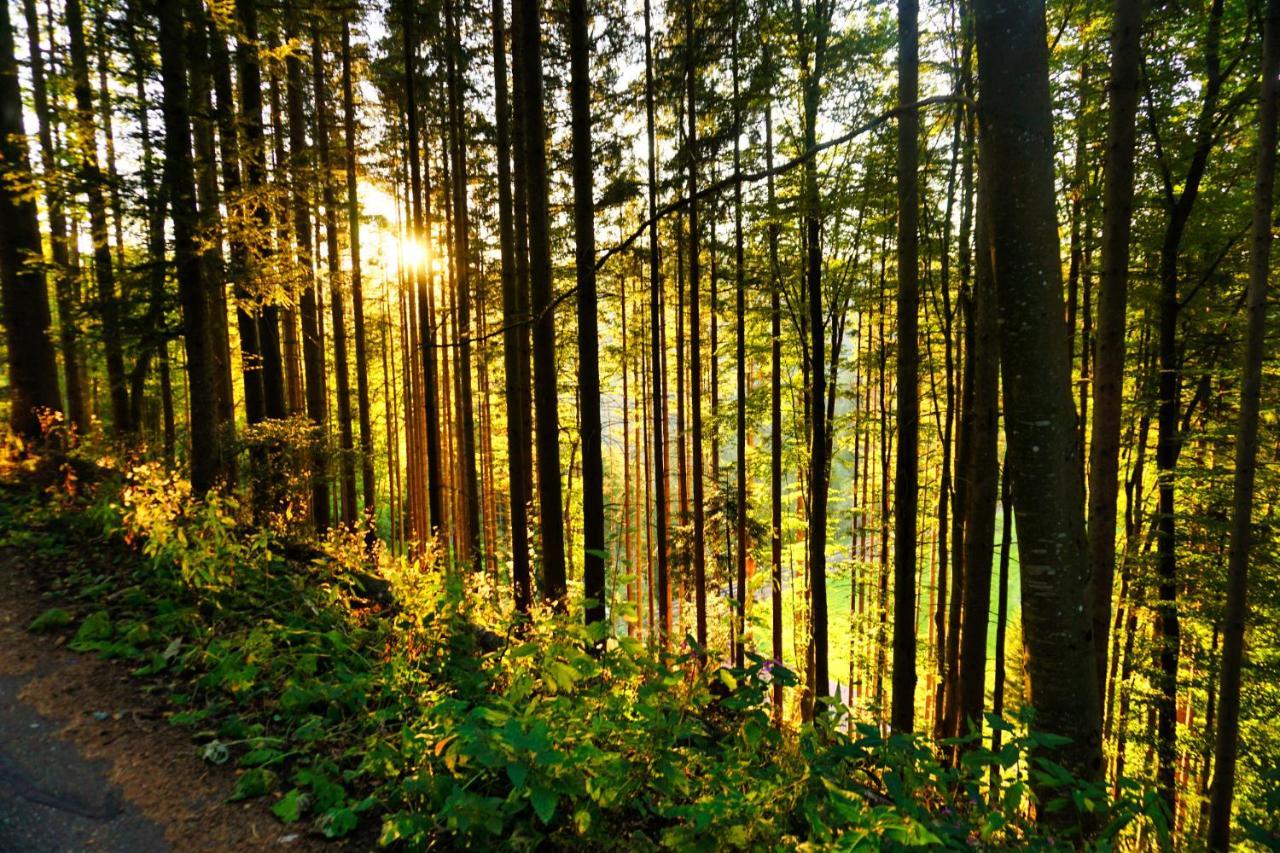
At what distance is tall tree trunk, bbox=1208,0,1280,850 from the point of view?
153 inches

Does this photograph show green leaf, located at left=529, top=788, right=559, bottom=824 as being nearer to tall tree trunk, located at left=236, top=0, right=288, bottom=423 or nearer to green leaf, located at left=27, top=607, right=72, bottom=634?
green leaf, located at left=27, top=607, right=72, bottom=634

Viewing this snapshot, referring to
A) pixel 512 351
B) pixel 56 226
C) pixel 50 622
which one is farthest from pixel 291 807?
pixel 56 226

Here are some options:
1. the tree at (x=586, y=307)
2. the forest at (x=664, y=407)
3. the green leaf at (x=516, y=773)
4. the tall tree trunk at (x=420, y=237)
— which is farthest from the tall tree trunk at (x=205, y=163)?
the green leaf at (x=516, y=773)

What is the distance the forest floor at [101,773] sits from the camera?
2326 millimetres

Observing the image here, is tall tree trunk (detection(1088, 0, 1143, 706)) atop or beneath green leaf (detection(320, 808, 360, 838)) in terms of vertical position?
atop

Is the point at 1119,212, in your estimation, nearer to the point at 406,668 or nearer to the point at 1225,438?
the point at 1225,438

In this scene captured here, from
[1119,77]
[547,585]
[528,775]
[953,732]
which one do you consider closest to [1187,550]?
[953,732]

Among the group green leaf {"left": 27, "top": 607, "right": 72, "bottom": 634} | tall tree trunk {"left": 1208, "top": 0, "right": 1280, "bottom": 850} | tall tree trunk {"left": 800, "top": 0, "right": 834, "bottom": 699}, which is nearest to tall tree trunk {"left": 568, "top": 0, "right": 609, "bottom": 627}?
tall tree trunk {"left": 800, "top": 0, "right": 834, "bottom": 699}

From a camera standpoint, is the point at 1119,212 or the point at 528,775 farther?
the point at 1119,212

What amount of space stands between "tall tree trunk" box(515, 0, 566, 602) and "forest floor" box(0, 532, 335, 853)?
3.26 metres

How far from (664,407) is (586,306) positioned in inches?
279

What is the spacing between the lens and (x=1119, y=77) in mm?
4262

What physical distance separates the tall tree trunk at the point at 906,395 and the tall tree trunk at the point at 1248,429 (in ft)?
7.80

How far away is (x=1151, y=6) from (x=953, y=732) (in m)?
10.1
